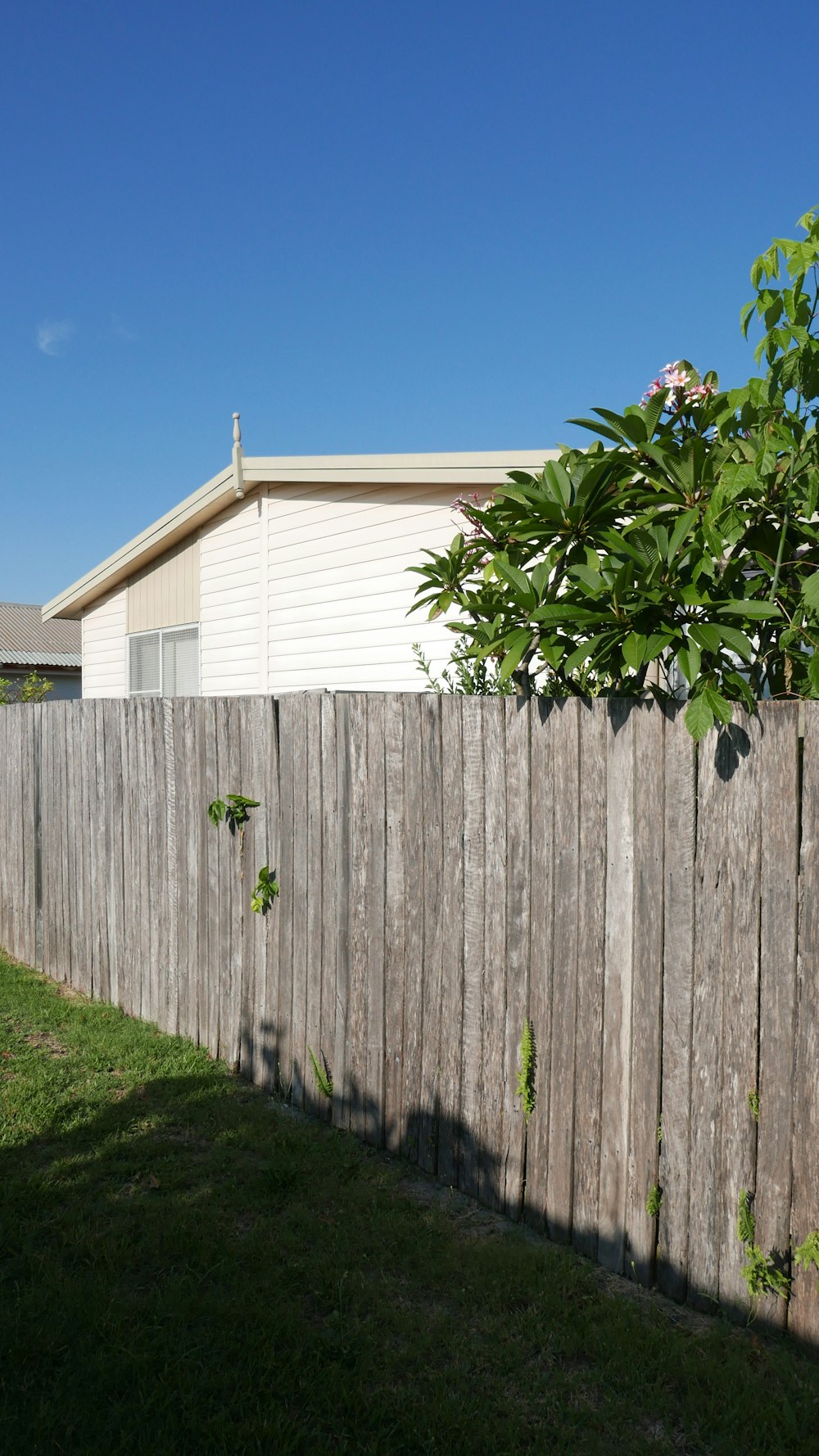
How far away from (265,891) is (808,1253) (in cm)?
297

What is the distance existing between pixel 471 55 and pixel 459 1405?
989cm

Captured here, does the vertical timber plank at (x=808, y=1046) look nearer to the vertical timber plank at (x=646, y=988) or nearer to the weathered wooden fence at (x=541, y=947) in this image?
the weathered wooden fence at (x=541, y=947)

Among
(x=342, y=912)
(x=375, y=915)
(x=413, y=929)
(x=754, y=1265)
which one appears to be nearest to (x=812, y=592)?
(x=754, y=1265)

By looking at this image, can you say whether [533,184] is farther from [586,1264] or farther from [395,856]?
[586,1264]

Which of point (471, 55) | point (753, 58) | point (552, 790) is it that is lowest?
point (552, 790)

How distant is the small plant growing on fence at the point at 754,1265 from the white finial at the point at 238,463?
754cm

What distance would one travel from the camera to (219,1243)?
330cm

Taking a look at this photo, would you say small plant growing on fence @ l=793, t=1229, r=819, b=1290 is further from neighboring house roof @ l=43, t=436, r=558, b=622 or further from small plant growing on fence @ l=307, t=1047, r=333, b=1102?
neighboring house roof @ l=43, t=436, r=558, b=622

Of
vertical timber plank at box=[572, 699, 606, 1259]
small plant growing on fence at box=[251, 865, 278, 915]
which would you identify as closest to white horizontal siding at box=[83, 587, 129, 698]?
small plant growing on fence at box=[251, 865, 278, 915]

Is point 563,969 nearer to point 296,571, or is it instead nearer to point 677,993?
point 677,993

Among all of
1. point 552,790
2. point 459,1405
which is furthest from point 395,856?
point 459,1405

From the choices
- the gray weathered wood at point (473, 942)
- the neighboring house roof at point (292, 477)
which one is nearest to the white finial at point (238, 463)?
the neighboring house roof at point (292, 477)

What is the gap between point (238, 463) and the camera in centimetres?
866

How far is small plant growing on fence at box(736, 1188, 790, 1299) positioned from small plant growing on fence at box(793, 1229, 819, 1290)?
0.28ft
